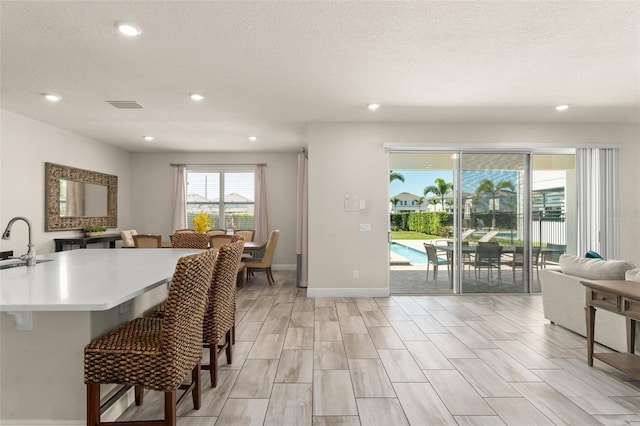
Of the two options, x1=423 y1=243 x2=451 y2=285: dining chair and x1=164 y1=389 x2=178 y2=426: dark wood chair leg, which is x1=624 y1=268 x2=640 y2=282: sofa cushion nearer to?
x1=423 y1=243 x2=451 y2=285: dining chair

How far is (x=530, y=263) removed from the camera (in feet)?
18.2

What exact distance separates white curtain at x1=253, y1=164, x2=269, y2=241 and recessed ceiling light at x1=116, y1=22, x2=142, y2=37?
17.5 ft

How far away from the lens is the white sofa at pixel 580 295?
3.13 m

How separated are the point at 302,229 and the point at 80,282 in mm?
4317

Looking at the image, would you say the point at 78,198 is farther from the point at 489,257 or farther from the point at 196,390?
the point at 489,257

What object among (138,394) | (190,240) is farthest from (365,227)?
(138,394)

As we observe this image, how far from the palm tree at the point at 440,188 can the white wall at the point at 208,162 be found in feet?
11.4

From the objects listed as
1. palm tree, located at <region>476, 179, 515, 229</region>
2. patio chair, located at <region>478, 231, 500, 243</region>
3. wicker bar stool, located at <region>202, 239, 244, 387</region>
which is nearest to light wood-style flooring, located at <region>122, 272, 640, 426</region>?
wicker bar stool, located at <region>202, 239, 244, 387</region>

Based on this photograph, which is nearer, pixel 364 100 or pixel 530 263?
pixel 364 100

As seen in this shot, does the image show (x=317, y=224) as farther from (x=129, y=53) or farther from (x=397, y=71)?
(x=129, y=53)

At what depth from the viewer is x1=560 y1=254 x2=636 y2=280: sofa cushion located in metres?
3.23

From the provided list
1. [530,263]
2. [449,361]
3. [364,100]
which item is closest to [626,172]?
[530,263]

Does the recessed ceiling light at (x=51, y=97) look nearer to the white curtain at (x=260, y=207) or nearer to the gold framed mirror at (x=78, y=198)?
the gold framed mirror at (x=78, y=198)

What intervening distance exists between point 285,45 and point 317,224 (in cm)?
292
